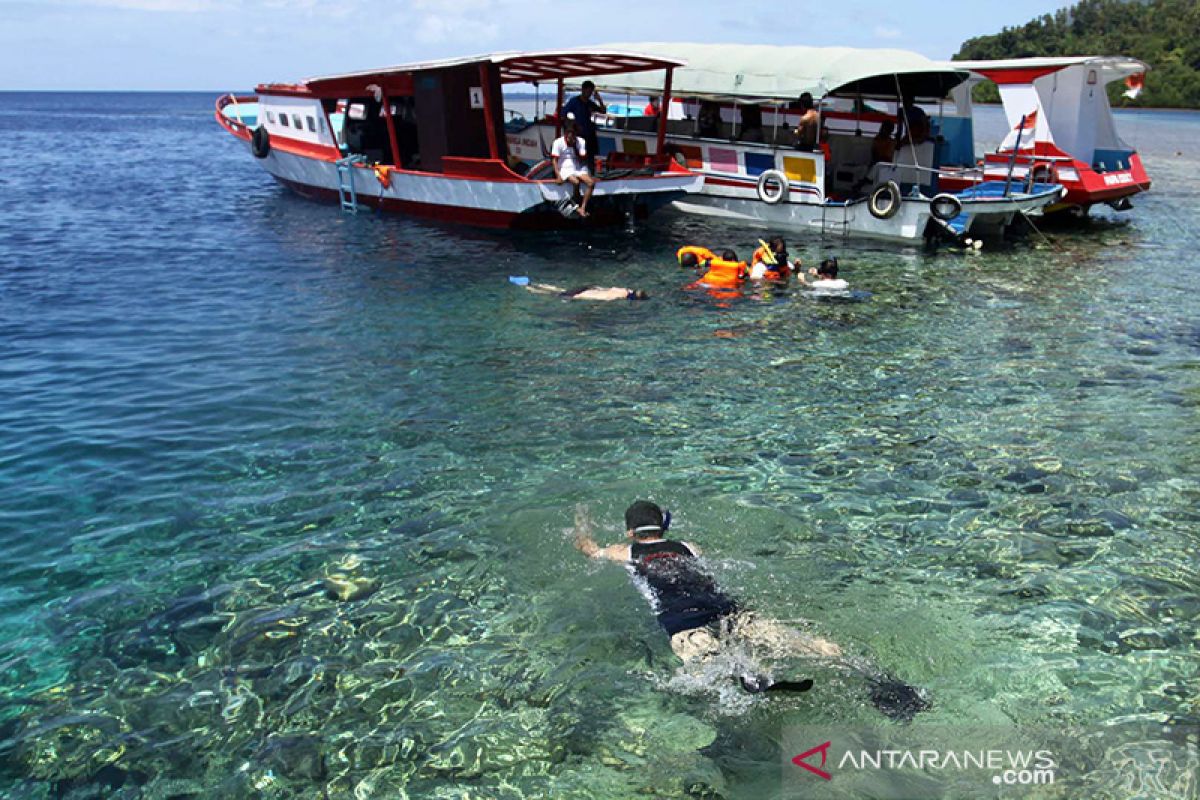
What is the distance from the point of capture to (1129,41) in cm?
10450

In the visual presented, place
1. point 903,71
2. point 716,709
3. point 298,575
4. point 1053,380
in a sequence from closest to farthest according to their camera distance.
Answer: point 716,709, point 298,575, point 1053,380, point 903,71

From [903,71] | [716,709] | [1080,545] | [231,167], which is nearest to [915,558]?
[1080,545]

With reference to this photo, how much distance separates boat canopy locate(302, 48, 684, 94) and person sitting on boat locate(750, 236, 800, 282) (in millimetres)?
5299

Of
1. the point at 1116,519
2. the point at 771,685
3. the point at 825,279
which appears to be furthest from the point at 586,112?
the point at 771,685

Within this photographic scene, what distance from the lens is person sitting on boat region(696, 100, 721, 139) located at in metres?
23.4

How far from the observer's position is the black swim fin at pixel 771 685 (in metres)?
5.13

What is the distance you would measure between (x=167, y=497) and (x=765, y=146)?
17.1 meters

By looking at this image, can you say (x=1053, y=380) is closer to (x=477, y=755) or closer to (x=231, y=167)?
(x=477, y=755)

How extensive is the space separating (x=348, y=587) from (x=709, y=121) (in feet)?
65.0

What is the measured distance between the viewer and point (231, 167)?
1554 inches

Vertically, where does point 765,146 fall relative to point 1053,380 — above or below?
above

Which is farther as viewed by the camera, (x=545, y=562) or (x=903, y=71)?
(x=903, y=71)

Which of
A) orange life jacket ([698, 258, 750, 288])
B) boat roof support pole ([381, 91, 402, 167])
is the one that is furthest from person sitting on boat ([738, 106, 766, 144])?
boat roof support pole ([381, 91, 402, 167])

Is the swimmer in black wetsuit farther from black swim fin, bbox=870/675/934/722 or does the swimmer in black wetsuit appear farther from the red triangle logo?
the red triangle logo
